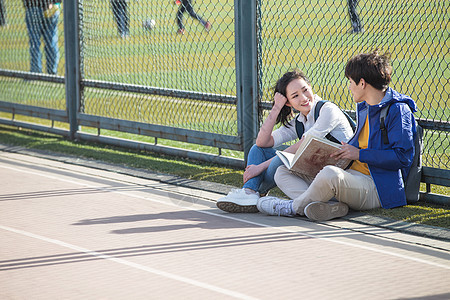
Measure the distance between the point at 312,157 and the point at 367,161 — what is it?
1.39ft

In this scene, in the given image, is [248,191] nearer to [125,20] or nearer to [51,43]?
[125,20]

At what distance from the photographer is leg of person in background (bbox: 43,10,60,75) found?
32.3ft

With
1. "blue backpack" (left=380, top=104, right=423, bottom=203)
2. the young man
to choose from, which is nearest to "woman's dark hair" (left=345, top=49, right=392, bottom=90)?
the young man

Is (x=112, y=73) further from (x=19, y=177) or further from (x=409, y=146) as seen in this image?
(x=409, y=146)

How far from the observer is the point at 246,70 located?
6.99m

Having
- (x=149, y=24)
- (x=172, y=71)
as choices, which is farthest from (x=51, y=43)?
(x=172, y=71)

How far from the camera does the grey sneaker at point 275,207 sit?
550 cm

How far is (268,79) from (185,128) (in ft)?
3.43

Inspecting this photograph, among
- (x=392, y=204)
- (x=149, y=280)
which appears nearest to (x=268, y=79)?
(x=392, y=204)

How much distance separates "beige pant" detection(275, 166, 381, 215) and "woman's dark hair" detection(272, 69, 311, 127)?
598mm

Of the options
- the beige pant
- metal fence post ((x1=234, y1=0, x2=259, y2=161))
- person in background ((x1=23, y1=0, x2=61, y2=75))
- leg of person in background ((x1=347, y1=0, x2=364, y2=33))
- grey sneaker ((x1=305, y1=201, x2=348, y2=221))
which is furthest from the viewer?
person in background ((x1=23, y1=0, x2=61, y2=75))

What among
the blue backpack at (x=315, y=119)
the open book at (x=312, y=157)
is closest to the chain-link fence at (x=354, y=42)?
the blue backpack at (x=315, y=119)

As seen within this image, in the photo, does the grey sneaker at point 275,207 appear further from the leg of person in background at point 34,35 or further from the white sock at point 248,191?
the leg of person in background at point 34,35

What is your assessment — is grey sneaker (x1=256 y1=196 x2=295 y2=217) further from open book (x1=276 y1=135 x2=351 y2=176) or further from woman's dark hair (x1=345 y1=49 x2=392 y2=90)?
woman's dark hair (x1=345 y1=49 x2=392 y2=90)
